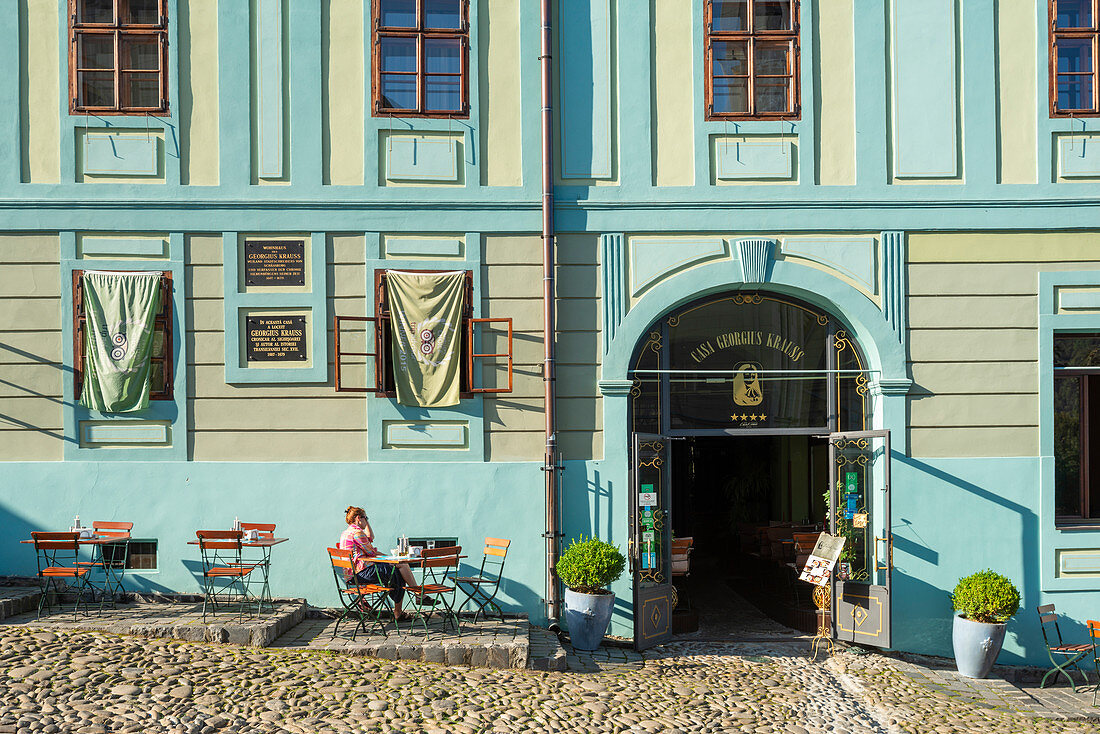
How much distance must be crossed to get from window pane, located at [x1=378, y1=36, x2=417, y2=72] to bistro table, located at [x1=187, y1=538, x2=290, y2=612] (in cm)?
531

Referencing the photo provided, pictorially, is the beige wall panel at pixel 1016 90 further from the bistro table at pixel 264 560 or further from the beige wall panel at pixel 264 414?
the bistro table at pixel 264 560

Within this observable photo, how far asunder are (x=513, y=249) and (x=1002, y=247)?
558 cm

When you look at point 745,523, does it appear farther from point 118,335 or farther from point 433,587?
point 118,335

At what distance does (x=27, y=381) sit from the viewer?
9.46 meters

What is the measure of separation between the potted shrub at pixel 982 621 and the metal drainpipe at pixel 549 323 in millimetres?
4226

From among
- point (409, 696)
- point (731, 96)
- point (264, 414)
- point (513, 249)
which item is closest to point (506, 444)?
point (513, 249)

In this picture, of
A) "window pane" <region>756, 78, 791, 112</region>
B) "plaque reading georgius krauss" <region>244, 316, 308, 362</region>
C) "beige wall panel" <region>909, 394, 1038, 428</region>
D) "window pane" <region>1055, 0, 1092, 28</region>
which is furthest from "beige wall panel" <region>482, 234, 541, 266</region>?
"window pane" <region>1055, 0, 1092, 28</region>

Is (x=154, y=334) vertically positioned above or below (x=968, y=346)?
above

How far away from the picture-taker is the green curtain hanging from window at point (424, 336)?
9539 millimetres

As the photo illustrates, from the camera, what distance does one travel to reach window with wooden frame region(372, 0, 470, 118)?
9664mm

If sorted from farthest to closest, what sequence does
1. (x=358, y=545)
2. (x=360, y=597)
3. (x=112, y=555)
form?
(x=112, y=555), (x=358, y=545), (x=360, y=597)

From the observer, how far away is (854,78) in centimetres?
981

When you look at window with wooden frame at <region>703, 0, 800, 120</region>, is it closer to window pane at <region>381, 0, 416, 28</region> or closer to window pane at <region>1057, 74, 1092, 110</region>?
window pane at <region>1057, 74, 1092, 110</region>

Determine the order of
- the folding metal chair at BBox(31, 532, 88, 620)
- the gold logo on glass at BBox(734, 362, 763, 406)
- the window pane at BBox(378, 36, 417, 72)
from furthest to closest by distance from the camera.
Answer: the gold logo on glass at BBox(734, 362, 763, 406) < the window pane at BBox(378, 36, 417, 72) < the folding metal chair at BBox(31, 532, 88, 620)
